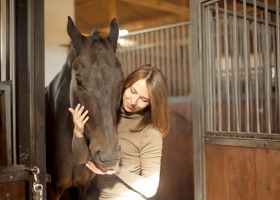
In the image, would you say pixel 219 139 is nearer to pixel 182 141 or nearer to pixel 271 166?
pixel 271 166

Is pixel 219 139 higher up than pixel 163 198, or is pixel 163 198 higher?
pixel 219 139

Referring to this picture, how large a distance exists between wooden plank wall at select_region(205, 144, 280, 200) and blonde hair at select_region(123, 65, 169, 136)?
55 cm

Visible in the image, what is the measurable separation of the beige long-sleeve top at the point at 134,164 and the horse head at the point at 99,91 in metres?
0.10

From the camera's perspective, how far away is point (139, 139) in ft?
4.48

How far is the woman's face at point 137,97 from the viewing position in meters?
1.35

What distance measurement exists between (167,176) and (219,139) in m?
1.65

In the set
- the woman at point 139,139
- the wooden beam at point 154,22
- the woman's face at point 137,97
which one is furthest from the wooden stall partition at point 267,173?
the wooden beam at point 154,22

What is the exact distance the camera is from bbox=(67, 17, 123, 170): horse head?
4.05ft

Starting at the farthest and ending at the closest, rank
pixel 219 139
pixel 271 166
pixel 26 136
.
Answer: pixel 219 139 < pixel 271 166 < pixel 26 136

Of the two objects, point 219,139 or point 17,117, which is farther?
point 219,139

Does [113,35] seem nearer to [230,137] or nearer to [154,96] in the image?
[154,96]

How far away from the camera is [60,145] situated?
6.11 ft

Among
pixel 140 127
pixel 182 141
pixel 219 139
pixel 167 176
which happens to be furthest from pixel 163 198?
pixel 140 127

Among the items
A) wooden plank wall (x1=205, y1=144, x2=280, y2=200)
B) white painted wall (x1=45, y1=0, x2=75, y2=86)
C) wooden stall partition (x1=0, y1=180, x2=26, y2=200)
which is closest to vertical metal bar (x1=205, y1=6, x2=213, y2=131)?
wooden plank wall (x1=205, y1=144, x2=280, y2=200)
